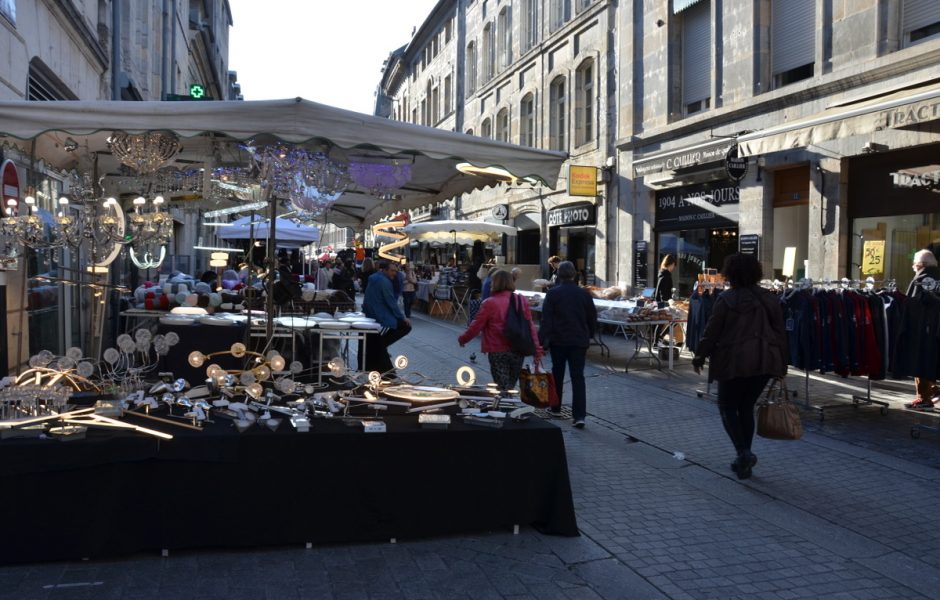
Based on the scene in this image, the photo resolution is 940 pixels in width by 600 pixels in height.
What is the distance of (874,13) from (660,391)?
7440mm

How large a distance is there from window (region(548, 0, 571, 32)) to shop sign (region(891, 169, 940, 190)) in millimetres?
13288

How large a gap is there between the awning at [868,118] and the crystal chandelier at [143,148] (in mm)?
8286

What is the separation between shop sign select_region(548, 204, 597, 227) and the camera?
21.0 m

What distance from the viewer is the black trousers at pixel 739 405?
5.69 meters

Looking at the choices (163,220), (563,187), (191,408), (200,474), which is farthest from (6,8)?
(563,187)

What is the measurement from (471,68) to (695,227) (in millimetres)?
18411

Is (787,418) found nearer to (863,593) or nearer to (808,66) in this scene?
(863,593)

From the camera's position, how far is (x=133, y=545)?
381 cm

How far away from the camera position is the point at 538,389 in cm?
716

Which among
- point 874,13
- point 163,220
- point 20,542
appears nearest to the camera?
point 20,542

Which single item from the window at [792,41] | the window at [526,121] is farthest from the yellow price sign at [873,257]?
the window at [526,121]

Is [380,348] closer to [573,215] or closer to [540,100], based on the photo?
[573,215]

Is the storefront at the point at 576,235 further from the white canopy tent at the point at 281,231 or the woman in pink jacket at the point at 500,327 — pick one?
the woman in pink jacket at the point at 500,327

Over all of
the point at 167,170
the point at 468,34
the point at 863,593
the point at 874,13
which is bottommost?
the point at 863,593
